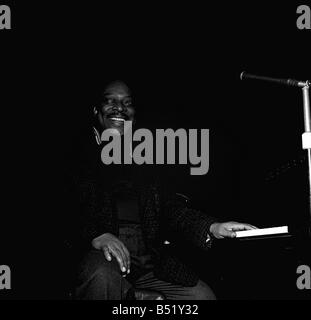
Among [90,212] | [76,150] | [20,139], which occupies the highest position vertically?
[20,139]

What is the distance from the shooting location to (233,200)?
2721 millimetres

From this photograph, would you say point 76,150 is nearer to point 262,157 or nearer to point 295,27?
point 262,157

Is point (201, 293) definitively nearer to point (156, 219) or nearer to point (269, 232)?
point (156, 219)

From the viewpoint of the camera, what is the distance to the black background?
309 cm

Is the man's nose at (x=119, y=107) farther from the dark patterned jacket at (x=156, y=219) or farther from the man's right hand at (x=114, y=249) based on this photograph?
the man's right hand at (x=114, y=249)

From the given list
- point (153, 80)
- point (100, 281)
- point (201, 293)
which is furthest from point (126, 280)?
point (153, 80)

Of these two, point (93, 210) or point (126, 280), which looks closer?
point (126, 280)

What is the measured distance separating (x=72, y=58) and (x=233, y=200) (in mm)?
1716

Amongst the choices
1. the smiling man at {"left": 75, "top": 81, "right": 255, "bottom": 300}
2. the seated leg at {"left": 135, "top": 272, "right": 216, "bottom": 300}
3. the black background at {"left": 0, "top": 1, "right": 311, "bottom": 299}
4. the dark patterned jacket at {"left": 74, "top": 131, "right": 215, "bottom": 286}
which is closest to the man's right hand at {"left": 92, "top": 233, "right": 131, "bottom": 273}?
the smiling man at {"left": 75, "top": 81, "right": 255, "bottom": 300}

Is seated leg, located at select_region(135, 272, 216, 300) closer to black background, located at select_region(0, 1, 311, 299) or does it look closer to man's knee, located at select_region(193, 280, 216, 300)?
man's knee, located at select_region(193, 280, 216, 300)

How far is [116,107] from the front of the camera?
9.04 ft

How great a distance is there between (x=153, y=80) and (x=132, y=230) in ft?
5.42

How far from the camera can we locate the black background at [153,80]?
10.2 ft
